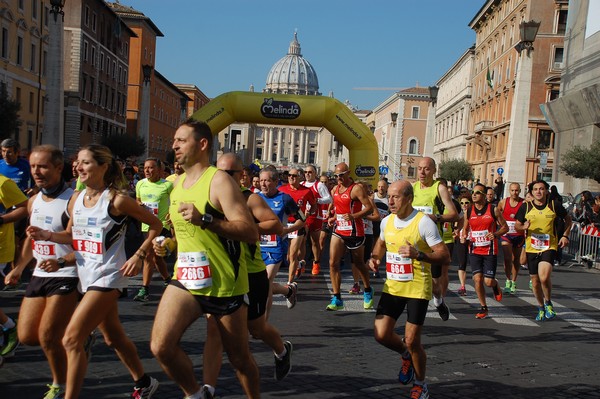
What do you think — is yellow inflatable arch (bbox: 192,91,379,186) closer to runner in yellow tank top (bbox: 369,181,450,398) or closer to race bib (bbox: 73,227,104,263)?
runner in yellow tank top (bbox: 369,181,450,398)

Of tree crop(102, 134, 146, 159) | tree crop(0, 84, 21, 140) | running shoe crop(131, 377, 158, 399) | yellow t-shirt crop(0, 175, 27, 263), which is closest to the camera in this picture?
running shoe crop(131, 377, 158, 399)

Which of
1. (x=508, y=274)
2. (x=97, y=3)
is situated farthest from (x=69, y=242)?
(x=97, y=3)

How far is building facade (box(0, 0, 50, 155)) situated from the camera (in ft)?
134

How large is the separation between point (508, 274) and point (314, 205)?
13.9 feet

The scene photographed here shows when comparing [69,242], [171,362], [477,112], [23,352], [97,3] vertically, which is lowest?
[23,352]

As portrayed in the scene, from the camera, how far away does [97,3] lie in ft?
189

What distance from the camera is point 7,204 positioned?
271 inches

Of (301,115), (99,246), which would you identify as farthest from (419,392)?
(301,115)

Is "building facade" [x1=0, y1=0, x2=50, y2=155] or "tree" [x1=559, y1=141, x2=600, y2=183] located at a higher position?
"building facade" [x1=0, y1=0, x2=50, y2=155]

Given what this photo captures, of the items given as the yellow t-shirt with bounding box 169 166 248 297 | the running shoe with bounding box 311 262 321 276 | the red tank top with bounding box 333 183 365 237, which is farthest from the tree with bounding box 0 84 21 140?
the yellow t-shirt with bounding box 169 166 248 297

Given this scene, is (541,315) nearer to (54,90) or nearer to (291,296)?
(291,296)

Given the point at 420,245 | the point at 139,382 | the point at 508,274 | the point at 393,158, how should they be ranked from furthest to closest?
the point at 393,158 < the point at 508,274 < the point at 420,245 < the point at 139,382

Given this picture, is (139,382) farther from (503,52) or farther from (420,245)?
(503,52)

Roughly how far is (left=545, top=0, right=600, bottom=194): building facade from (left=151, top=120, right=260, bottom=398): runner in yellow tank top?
3221 centimetres
